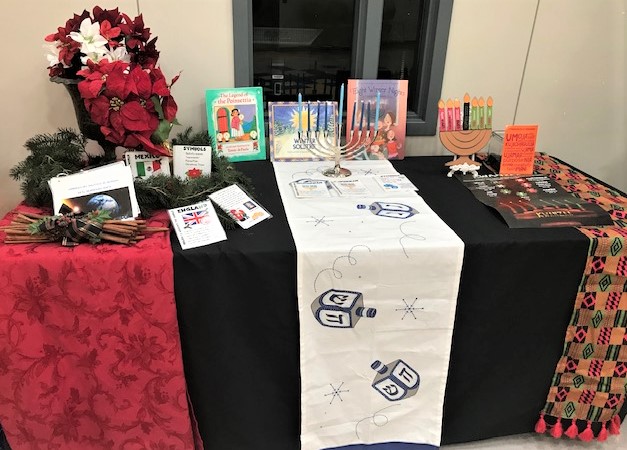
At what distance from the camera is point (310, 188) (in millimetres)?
1479

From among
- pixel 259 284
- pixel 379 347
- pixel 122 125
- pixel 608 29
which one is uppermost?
pixel 608 29

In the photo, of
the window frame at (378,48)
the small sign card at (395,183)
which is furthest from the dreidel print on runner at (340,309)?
the window frame at (378,48)

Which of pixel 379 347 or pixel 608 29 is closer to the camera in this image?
pixel 379 347

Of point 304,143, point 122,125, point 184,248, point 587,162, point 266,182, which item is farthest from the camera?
point 587,162

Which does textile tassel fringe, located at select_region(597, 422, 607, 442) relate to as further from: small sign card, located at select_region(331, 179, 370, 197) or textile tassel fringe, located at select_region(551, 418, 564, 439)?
small sign card, located at select_region(331, 179, 370, 197)

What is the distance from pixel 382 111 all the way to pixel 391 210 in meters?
0.52

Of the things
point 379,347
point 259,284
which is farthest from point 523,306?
point 259,284

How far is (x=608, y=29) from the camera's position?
1793mm

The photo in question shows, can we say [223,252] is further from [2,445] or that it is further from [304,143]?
[2,445]

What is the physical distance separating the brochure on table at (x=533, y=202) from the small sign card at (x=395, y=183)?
0.20m

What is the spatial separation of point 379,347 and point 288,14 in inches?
47.0

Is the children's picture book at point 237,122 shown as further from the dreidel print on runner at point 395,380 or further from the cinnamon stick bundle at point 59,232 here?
the dreidel print on runner at point 395,380

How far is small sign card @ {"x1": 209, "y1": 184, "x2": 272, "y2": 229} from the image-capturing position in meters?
1.28

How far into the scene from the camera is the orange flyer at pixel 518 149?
1583mm
